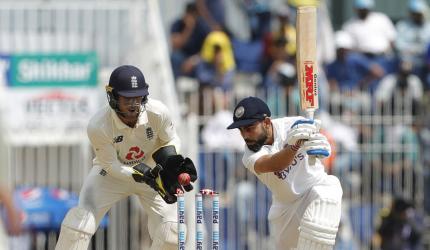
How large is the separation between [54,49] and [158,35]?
121cm

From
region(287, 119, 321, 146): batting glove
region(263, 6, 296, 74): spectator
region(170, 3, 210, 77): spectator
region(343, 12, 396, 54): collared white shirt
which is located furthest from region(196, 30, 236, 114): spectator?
region(287, 119, 321, 146): batting glove

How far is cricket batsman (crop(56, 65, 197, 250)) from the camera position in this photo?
34.3 ft

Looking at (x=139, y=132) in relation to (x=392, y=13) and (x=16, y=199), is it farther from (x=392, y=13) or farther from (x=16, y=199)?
(x=392, y=13)

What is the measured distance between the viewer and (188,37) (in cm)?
1700

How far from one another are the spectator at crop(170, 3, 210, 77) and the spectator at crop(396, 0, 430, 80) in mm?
2500

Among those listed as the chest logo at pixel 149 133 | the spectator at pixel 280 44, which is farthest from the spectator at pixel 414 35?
the chest logo at pixel 149 133

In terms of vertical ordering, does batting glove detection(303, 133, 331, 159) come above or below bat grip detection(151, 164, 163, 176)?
above

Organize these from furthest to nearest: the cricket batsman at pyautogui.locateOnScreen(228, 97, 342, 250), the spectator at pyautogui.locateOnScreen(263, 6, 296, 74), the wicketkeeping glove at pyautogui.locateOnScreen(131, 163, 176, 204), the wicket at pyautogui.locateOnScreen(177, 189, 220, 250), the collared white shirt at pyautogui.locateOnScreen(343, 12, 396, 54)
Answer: the collared white shirt at pyautogui.locateOnScreen(343, 12, 396, 54) < the spectator at pyautogui.locateOnScreen(263, 6, 296, 74) < the wicketkeeping glove at pyautogui.locateOnScreen(131, 163, 176, 204) < the cricket batsman at pyautogui.locateOnScreen(228, 97, 342, 250) < the wicket at pyautogui.locateOnScreen(177, 189, 220, 250)

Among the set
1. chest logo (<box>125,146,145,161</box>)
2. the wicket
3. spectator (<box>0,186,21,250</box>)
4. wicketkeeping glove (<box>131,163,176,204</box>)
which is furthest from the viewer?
chest logo (<box>125,146,145,161</box>)

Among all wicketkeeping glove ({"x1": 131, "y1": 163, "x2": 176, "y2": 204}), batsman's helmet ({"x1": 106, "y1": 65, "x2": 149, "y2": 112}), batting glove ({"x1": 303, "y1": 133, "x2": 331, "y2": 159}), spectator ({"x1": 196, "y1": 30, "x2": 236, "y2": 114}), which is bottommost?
wicketkeeping glove ({"x1": 131, "y1": 163, "x2": 176, "y2": 204})

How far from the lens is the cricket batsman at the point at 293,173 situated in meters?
10.1

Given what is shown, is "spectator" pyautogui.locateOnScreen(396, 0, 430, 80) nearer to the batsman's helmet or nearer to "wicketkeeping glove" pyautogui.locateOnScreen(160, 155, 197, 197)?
"wicketkeeping glove" pyautogui.locateOnScreen(160, 155, 197, 197)

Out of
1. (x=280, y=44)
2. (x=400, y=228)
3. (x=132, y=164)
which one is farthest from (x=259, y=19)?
(x=132, y=164)

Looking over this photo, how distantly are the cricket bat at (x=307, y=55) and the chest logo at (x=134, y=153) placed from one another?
1386 mm
